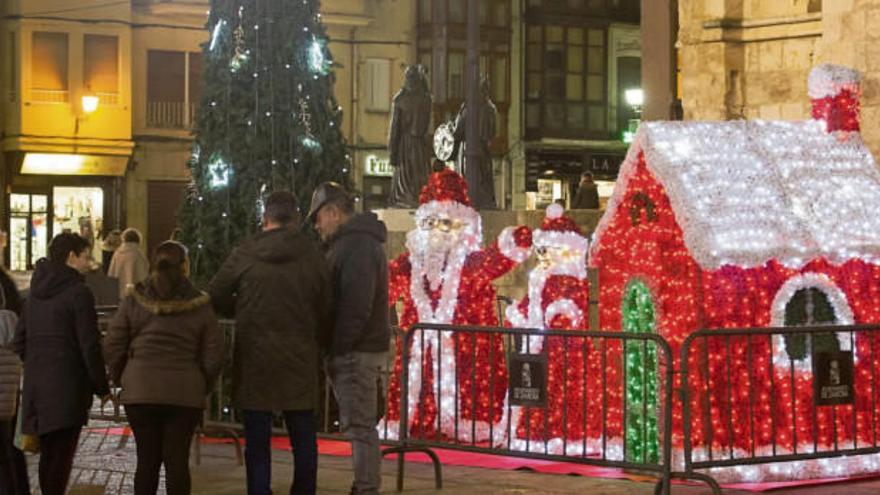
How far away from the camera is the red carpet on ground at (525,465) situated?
11703 millimetres

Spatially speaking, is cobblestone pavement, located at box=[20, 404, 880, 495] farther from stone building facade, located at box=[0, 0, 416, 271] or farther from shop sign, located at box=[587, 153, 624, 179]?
shop sign, located at box=[587, 153, 624, 179]

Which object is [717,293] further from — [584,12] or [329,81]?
[584,12]

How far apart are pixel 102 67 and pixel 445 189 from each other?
31662 mm

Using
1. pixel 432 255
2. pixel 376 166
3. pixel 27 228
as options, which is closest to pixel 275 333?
pixel 432 255

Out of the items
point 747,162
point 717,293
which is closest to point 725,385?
point 717,293

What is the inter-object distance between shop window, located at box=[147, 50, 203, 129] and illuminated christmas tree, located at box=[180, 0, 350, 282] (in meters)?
31.2

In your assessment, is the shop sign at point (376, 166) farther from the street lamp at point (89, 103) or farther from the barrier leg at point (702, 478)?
the barrier leg at point (702, 478)

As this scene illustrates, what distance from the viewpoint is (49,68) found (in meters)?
43.8

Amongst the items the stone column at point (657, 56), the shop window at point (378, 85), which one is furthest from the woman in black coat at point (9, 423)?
the shop window at point (378, 85)

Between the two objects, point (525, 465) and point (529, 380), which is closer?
point (529, 380)

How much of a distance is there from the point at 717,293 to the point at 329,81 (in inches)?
154

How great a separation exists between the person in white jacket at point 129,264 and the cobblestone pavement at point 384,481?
6.97 meters

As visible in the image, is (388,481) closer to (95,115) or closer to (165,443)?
(165,443)

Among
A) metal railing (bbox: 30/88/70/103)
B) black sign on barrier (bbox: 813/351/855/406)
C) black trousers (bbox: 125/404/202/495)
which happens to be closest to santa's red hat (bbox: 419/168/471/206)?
black sign on barrier (bbox: 813/351/855/406)
